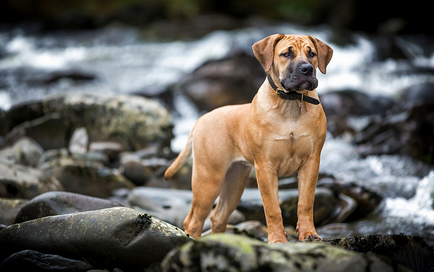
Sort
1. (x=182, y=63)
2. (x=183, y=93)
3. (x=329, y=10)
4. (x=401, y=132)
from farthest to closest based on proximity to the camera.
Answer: (x=329, y=10) < (x=182, y=63) < (x=183, y=93) < (x=401, y=132)

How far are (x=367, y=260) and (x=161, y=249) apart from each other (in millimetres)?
1748

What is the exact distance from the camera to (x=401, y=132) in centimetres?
980

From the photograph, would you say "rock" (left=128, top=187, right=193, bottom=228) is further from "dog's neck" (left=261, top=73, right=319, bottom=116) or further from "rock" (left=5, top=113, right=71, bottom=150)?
"rock" (left=5, top=113, right=71, bottom=150)

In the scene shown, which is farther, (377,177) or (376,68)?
(376,68)

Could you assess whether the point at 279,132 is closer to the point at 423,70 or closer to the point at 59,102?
the point at 59,102

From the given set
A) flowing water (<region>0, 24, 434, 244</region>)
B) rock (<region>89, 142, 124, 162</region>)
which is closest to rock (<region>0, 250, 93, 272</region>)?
flowing water (<region>0, 24, 434, 244</region>)

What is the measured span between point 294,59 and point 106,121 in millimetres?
7504

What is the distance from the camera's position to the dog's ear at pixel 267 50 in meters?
3.89

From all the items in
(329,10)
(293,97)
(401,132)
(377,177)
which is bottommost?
(377,177)

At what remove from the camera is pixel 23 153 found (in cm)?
813

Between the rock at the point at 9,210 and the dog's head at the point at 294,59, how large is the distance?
3.58 meters

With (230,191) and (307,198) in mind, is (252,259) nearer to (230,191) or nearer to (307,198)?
(307,198)

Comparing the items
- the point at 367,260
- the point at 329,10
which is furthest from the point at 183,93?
the point at 329,10

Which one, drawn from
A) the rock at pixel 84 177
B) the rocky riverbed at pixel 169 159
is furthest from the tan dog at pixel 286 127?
the rock at pixel 84 177
